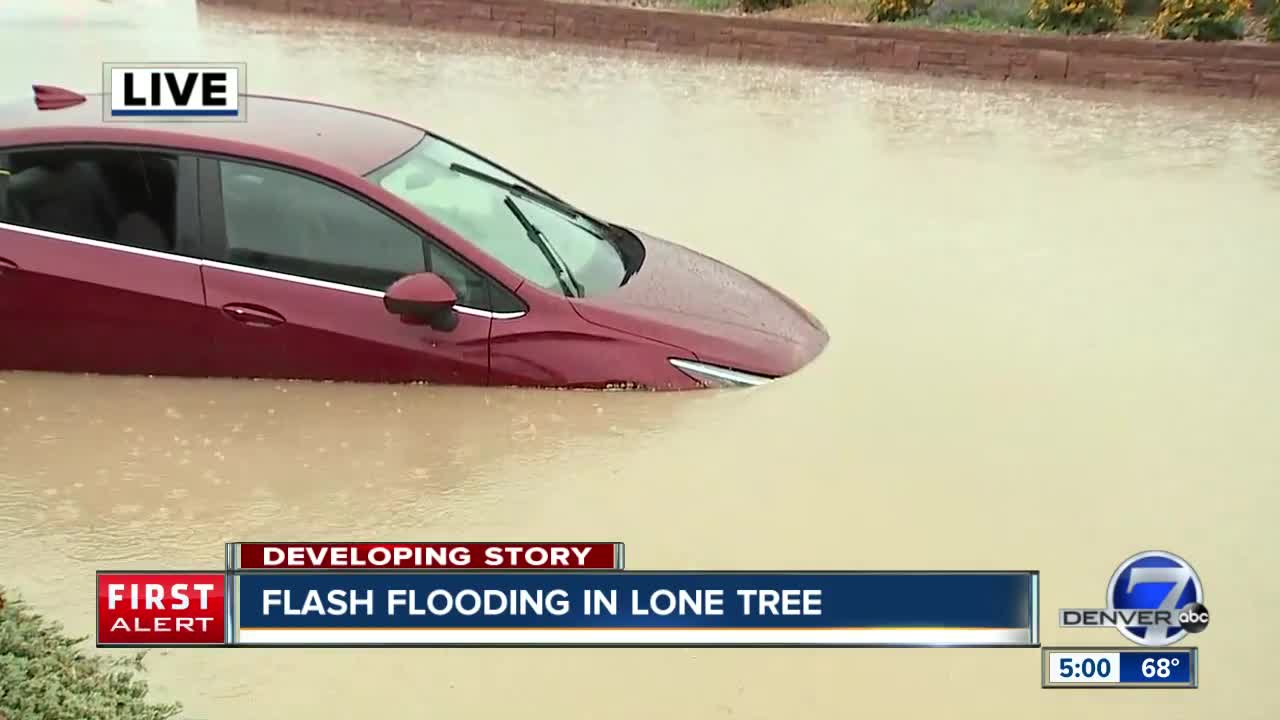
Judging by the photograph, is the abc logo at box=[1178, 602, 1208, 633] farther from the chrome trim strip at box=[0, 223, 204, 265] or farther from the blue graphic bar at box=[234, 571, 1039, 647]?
the chrome trim strip at box=[0, 223, 204, 265]

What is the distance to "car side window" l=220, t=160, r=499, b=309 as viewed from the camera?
17.1ft

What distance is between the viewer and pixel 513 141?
35.9ft

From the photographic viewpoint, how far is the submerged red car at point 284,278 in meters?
5.23

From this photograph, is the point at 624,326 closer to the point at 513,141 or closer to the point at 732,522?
the point at 732,522

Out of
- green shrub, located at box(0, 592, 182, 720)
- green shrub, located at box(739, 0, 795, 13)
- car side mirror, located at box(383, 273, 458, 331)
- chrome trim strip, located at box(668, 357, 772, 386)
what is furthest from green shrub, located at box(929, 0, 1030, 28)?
green shrub, located at box(0, 592, 182, 720)

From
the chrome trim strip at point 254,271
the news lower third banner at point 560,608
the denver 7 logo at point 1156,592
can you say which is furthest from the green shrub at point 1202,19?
the news lower third banner at point 560,608

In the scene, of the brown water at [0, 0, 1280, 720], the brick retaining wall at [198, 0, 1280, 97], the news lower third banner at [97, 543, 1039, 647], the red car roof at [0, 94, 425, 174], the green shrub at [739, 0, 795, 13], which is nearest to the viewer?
the brown water at [0, 0, 1280, 720]

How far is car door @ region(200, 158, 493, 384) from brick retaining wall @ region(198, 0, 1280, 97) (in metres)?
11.1

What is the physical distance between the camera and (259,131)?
550 centimetres

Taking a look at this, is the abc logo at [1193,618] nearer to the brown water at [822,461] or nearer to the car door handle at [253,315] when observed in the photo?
the brown water at [822,461]

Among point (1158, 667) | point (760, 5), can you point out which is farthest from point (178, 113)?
point (760, 5)

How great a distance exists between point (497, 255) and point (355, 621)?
2.00 m

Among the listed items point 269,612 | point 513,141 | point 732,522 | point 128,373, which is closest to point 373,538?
point 269,612

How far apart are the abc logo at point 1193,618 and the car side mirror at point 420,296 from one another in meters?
2.92
